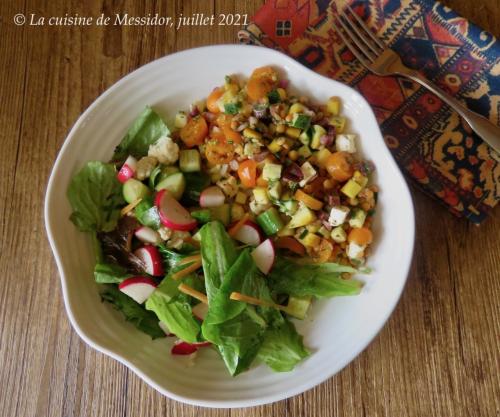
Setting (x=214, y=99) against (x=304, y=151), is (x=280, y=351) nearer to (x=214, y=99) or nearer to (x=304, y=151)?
(x=304, y=151)

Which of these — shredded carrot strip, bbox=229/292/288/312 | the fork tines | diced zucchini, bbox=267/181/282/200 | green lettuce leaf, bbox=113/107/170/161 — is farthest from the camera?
the fork tines

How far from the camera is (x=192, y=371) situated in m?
1.43

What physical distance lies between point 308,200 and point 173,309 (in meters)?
0.46

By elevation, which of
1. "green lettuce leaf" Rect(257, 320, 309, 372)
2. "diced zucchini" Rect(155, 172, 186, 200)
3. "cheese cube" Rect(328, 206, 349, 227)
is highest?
"cheese cube" Rect(328, 206, 349, 227)

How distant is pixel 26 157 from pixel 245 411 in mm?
1046

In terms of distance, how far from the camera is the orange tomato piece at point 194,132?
1.50 meters

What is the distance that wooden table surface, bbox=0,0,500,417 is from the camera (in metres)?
1.54

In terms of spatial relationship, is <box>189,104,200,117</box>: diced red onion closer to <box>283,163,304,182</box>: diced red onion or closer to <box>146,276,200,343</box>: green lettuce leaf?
<box>283,163,304,182</box>: diced red onion

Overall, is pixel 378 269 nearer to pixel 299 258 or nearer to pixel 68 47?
pixel 299 258

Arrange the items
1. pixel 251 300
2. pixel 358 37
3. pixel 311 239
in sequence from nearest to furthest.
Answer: pixel 251 300
pixel 311 239
pixel 358 37

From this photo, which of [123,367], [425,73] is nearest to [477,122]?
[425,73]

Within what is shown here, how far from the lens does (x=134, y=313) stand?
1.44 m

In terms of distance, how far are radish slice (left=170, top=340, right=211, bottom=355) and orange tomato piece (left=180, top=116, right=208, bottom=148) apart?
55 centimetres

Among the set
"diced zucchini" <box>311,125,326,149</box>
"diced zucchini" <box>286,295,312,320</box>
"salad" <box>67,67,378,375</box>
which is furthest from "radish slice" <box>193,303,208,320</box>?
"diced zucchini" <box>311,125,326,149</box>
